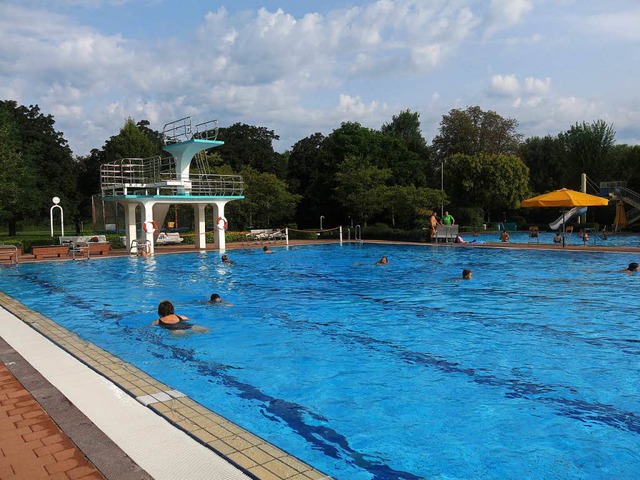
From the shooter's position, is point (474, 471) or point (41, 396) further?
point (41, 396)

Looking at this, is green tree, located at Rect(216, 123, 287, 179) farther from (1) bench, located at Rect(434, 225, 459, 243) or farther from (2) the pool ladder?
(1) bench, located at Rect(434, 225, 459, 243)

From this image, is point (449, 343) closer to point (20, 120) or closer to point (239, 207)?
point (239, 207)

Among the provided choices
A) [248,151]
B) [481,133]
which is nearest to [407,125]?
[481,133]

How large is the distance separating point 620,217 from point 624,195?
8.37 ft

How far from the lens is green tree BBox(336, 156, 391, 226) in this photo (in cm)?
3922

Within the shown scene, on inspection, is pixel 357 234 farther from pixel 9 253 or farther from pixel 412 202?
pixel 9 253

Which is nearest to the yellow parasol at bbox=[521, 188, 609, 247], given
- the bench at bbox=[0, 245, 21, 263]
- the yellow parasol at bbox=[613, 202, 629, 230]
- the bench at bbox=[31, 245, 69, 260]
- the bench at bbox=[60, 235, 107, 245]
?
the yellow parasol at bbox=[613, 202, 629, 230]

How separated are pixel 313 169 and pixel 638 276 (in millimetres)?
44526

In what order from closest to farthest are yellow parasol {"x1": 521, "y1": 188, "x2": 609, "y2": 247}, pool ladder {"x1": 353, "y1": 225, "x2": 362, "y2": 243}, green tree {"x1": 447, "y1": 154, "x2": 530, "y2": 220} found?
yellow parasol {"x1": 521, "y1": 188, "x2": 609, "y2": 247} < pool ladder {"x1": 353, "y1": 225, "x2": 362, "y2": 243} < green tree {"x1": 447, "y1": 154, "x2": 530, "y2": 220}

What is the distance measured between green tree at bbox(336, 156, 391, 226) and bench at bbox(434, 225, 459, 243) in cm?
811

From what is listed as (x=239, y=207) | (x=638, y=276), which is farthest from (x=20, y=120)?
(x=638, y=276)

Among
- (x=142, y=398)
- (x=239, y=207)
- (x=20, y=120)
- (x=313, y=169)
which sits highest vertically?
→ (x=20, y=120)

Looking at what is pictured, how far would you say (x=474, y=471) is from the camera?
4828mm

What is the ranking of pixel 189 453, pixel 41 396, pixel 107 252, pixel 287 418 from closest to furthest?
pixel 189 453, pixel 41 396, pixel 287 418, pixel 107 252
